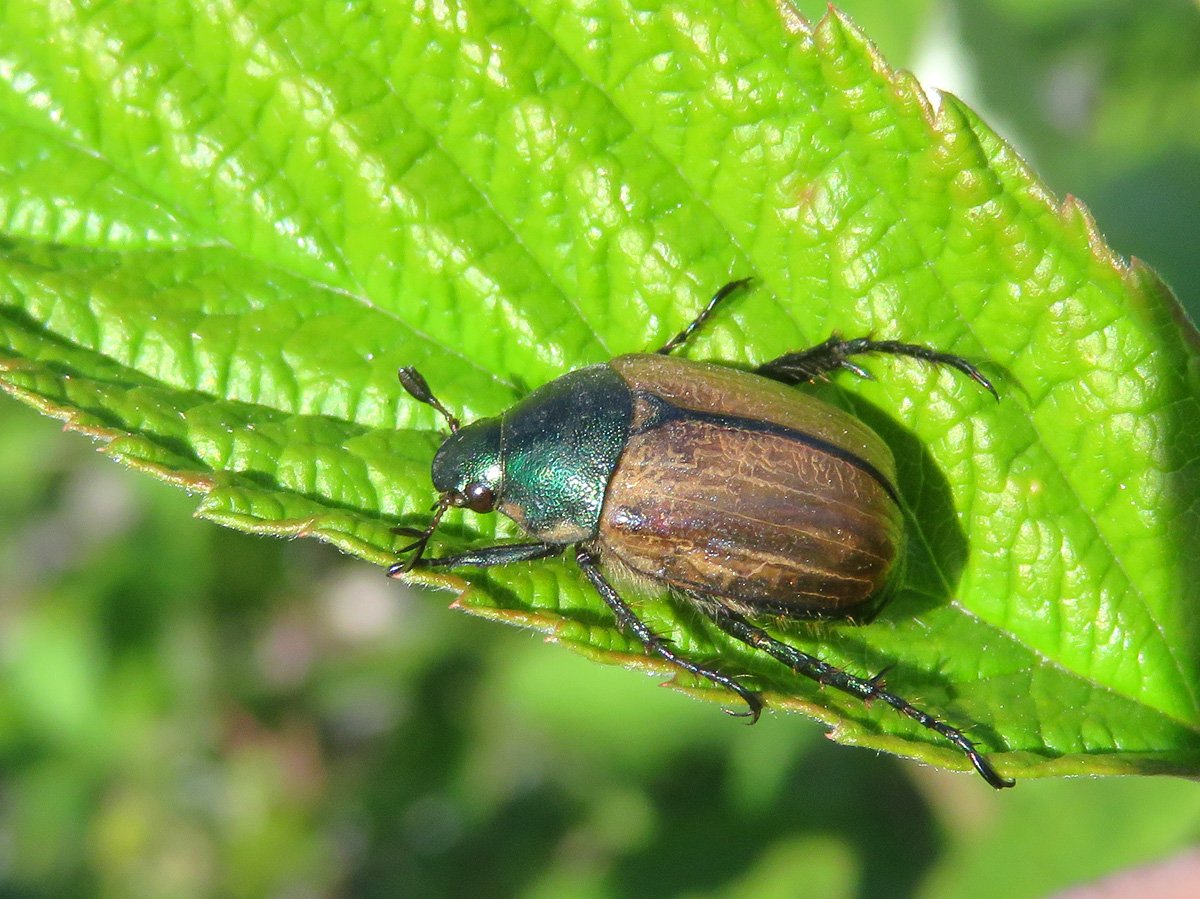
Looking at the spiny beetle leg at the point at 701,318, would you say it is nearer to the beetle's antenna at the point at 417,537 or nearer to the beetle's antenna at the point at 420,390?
the beetle's antenna at the point at 420,390

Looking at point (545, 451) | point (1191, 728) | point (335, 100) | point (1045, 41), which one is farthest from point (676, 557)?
point (1045, 41)

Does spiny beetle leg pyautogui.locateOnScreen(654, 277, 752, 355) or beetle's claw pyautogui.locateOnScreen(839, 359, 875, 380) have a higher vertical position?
spiny beetle leg pyautogui.locateOnScreen(654, 277, 752, 355)

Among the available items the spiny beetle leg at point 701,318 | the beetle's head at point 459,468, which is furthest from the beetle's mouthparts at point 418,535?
the spiny beetle leg at point 701,318

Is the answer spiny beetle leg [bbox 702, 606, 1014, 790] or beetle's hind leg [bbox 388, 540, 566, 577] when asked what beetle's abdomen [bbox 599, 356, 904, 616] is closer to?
spiny beetle leg [bbox 702, 606, 1014, 790]

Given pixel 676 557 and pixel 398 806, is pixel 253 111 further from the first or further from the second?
pixel 398 806

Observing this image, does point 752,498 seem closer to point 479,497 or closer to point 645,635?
point 645,635

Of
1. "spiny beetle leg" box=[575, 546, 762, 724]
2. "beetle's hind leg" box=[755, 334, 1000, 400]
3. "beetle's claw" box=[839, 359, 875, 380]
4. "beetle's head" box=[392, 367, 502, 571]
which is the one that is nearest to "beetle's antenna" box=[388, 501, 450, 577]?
"beetle's head" box=[392, 367, 502, 571]
